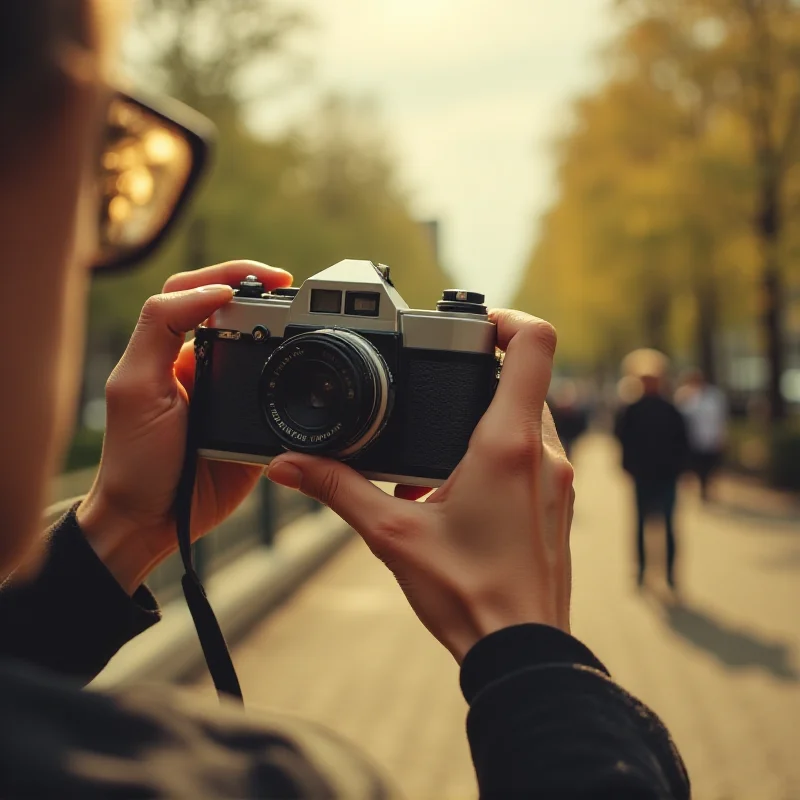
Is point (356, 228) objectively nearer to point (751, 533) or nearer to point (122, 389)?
point (751, 533)

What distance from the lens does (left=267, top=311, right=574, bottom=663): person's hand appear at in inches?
45.3

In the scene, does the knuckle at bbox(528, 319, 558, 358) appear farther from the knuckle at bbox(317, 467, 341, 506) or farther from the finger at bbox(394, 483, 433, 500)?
the finger at bbox(394, 483, 433, 500)

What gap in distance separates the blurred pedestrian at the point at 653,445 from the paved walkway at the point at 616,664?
1.26 ft

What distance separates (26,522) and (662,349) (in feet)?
99.8

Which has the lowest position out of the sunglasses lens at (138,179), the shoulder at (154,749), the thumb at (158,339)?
the shoulder at (154,749)

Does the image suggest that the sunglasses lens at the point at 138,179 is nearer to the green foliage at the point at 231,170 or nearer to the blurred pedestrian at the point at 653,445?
the blurred pedestrian at the point at 653,445

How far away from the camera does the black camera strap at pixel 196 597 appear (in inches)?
55.2

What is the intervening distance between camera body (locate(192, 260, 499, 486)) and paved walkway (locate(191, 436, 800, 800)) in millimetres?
2929

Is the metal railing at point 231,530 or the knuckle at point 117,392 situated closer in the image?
the knuckle at point 117,392

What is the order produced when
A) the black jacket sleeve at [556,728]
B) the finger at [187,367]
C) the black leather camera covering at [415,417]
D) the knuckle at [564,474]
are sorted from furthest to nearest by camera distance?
the finger at [187,367] → the black leather camera covering at [415,417] → the knuckle at [564,474] → the black jacket sleeve at [556,728]

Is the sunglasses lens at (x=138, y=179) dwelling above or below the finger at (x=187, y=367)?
above

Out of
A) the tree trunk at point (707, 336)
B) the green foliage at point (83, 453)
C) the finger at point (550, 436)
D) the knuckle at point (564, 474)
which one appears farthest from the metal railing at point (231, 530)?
the tree trunk at point (707, 336)

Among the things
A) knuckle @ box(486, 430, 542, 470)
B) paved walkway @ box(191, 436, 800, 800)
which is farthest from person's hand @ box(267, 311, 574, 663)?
paved walkway @ box(191, 436, 800, 800)

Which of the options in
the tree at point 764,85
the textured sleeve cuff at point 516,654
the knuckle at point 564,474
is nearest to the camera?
the textured sleeve cuff at point 516,654
